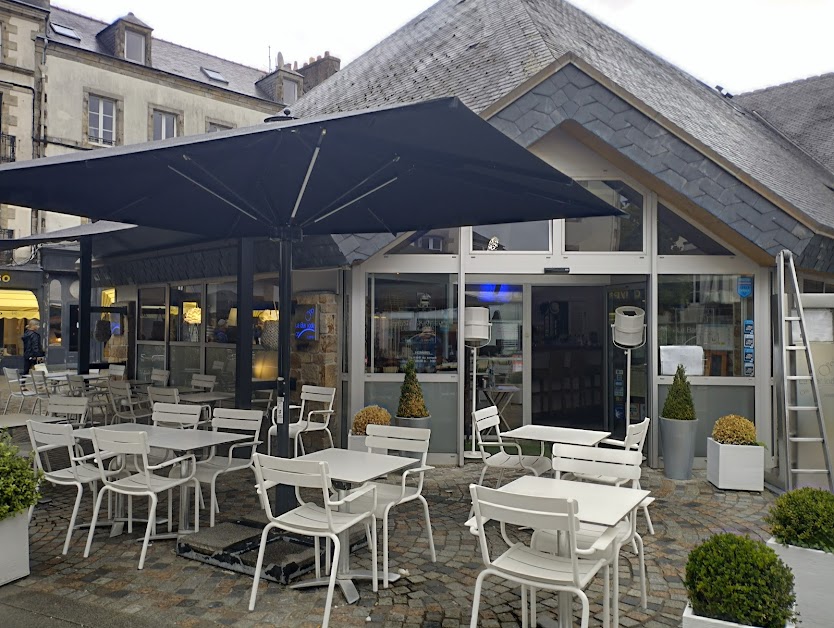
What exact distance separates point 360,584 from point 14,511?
2.33m

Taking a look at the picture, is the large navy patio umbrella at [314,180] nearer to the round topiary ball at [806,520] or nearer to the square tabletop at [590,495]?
the square tabletop at [590,495]

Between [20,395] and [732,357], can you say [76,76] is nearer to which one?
[20,395]

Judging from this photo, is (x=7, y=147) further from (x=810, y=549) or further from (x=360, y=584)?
(x=810, y=549)

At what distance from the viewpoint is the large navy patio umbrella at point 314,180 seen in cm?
389

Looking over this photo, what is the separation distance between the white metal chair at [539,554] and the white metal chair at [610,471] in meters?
0.39

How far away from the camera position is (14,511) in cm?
464

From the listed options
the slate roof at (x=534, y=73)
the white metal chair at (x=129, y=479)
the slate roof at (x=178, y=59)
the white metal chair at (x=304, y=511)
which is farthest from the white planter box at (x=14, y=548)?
the slate roof at (x=178, y=59)

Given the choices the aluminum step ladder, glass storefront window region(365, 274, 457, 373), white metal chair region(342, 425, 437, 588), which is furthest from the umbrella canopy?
the aluminum step ladder

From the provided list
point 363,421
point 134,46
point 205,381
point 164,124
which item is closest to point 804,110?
point 363,421

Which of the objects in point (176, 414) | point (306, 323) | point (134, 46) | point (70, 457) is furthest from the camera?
point (134, 46)


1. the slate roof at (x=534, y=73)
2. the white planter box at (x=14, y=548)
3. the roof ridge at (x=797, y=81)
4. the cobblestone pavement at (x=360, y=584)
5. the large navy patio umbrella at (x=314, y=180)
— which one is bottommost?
the cobblestone pavement at (x=360, y=584)

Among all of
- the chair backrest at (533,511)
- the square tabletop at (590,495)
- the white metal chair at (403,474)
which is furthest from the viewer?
the white metal chair at (403,474)

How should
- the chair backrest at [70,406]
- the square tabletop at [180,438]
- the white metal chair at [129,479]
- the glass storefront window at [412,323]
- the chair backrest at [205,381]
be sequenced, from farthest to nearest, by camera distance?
the chair backrest at [205,381] → the glass storefront window at [412,323] → the chair backrest at [70,406] → the square tabletop at [180,438] → the white metal chair at [129,479]

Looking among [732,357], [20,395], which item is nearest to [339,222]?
[732,357]
